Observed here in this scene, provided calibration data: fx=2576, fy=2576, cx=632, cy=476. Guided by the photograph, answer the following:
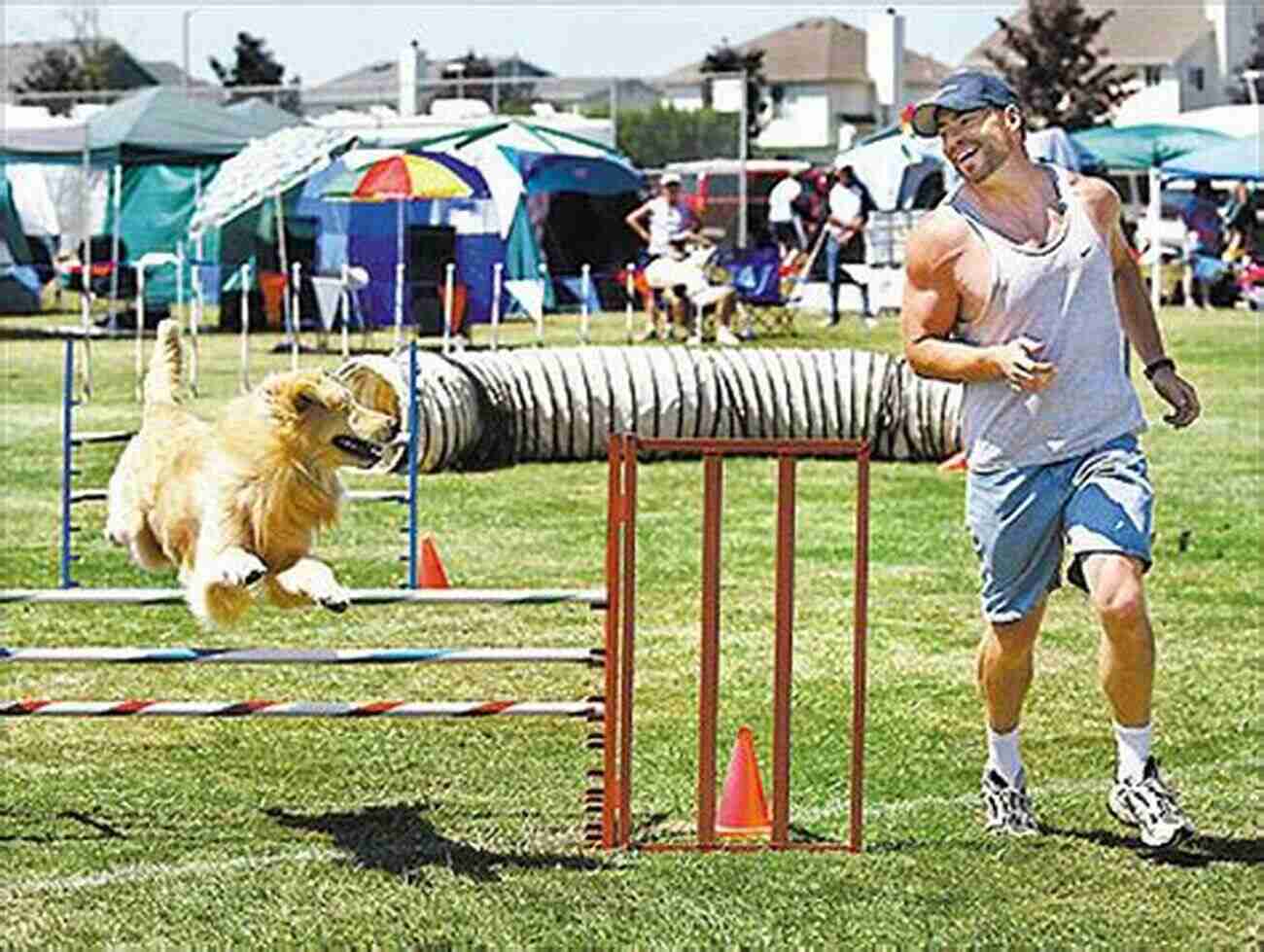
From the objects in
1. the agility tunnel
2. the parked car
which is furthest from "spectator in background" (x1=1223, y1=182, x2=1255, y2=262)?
the agility tunnel

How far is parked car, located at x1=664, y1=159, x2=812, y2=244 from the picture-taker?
4631cm

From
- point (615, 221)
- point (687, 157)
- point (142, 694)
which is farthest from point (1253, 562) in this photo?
point (687, 157)

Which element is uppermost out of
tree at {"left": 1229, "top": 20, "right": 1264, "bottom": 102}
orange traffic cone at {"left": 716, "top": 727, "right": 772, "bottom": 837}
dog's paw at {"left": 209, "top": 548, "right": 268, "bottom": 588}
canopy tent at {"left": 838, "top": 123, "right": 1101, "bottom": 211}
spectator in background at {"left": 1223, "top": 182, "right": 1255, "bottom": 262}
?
tree at {"left": 1229, "top": 20, "right": 1264, "bottom": 102}

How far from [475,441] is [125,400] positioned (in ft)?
20.9

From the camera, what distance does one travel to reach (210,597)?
24.6ft

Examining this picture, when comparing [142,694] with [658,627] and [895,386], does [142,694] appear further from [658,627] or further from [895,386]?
[895,386]

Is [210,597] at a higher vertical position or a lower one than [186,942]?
higher

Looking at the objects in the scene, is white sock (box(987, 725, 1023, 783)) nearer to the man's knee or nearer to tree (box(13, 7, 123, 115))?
the man's knee

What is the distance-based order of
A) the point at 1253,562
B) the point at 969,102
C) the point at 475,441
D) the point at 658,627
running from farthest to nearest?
the point at 475,441 < the point at 1253,562 < the point at 658,627 < the point at 969,102

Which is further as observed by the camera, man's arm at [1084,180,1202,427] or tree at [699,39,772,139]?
tree at [699,39,772,139]

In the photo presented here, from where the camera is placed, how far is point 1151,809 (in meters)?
7.12

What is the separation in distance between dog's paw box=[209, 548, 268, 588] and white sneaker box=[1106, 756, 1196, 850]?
2517 mm

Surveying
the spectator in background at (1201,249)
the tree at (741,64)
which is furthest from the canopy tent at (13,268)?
the tree at (741,64)

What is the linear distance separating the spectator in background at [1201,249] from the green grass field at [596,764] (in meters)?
23.4
